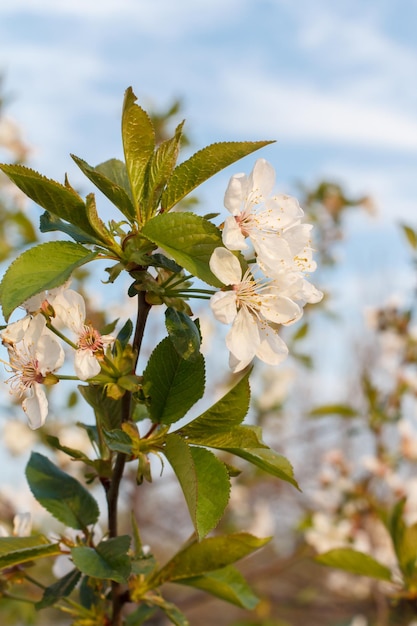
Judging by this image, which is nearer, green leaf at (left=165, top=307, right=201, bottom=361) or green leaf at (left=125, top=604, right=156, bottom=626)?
green leaf at (left=165, top=307, right=201, bottom=361)

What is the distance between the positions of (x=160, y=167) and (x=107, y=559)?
0.45 meters

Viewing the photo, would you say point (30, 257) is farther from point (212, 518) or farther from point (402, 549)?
point (402, 549)

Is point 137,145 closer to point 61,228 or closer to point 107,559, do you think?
point 61,228

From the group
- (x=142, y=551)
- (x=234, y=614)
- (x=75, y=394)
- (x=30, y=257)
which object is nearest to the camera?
(x=30, y=257)

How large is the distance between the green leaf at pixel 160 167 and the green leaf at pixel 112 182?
0.02 metres

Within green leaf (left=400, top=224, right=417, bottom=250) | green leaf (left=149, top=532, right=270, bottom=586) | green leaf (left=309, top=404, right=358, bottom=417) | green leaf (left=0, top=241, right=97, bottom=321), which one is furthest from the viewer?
green leaf (left=309, top=404, right=358, bottom=417)

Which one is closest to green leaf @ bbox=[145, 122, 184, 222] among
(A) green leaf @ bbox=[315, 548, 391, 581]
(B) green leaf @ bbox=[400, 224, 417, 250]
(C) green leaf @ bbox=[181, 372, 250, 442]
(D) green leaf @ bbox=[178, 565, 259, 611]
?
(C) green leaf @ bbox=[181, 372, 250, 442]

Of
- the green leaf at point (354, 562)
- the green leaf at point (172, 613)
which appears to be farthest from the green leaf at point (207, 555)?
the green leaf at point (354, 562)

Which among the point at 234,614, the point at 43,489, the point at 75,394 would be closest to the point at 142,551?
the point at 43,489

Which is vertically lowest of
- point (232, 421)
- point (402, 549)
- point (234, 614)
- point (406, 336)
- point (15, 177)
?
point (234, 614)

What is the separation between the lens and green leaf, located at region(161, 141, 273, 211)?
788mm

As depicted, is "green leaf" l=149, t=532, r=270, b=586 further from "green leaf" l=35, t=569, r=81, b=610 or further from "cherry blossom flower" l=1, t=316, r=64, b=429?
"cherry blossom flower" l=1, t=316, r=64, b=429

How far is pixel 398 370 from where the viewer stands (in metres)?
2.73

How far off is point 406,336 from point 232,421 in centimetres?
200
